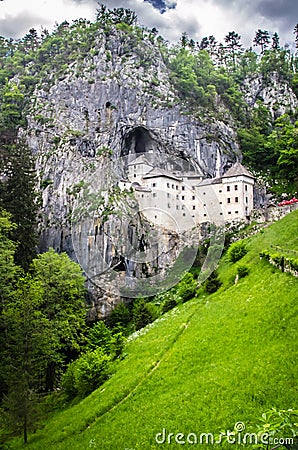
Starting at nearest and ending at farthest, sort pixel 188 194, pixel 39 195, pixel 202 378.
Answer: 1. pixel 202 378
2. pixel 39 195
3. pixel 188 194

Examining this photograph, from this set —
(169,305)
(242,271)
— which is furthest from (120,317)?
(242,271)

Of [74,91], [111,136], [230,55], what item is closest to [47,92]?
[74,91]

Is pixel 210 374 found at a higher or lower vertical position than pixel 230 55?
lower

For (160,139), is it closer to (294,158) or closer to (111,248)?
(111,248)

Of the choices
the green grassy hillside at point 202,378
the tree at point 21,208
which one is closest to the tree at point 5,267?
the tree at point 21,208

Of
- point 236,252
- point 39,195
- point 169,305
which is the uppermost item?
point 39,195

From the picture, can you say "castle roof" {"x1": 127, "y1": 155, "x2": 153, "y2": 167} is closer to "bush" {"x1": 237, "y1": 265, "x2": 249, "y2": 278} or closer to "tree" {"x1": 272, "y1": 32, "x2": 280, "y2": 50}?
"bush" {"x1": 237, "y1": 265, "x2": 249, "y2": 278}

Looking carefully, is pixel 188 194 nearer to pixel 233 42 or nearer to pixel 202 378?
pixel 202 378
